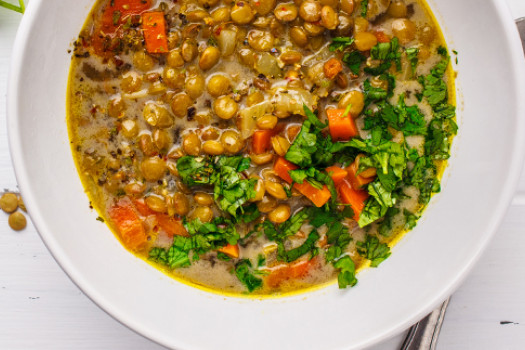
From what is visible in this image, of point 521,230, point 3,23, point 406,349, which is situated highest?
point 3,23

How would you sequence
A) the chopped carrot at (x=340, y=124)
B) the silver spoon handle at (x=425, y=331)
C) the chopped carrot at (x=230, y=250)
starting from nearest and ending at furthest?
the chopped carrot at (x=340, y=124) < the chopped carrot at (x=230, y=250) < the silver spoon handle at (x=425, y=331)

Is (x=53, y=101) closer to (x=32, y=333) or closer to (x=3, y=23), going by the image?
(x=3, y=23)

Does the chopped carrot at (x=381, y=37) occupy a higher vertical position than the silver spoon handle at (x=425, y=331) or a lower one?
higher

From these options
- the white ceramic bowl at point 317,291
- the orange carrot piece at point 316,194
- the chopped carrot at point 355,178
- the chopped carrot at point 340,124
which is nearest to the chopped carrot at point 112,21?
the white ceramic bowl at point 317,291

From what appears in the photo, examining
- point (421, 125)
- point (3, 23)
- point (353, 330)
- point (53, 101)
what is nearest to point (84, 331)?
point (53, 101)

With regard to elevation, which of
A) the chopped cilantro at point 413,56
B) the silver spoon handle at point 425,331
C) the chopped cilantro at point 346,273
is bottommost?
the silver spoon handle at point 425,331

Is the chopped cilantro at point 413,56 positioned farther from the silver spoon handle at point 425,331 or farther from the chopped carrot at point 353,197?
the silver spoon handle at point 425,331
